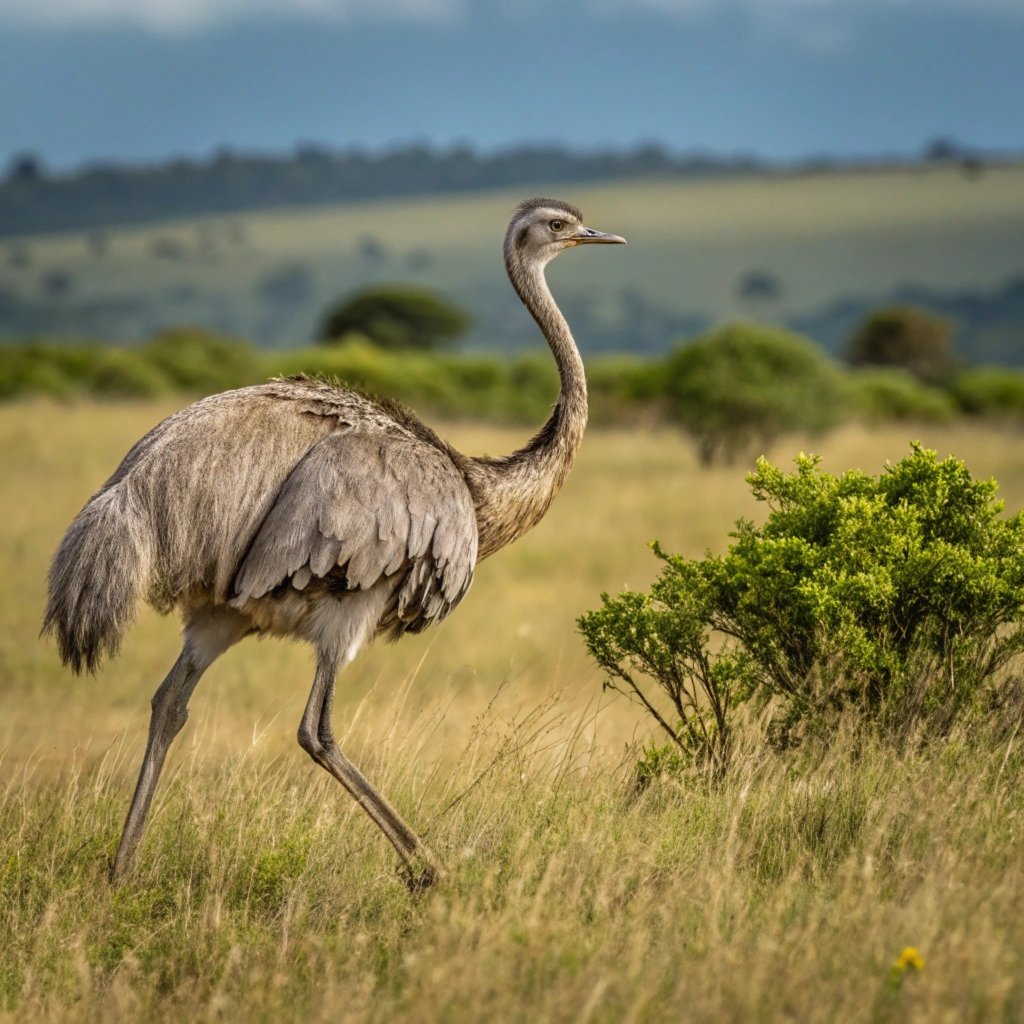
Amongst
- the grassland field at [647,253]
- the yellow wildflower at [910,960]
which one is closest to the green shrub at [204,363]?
the yellow wildflower at [910,960]

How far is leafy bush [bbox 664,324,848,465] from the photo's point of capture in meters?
20.9

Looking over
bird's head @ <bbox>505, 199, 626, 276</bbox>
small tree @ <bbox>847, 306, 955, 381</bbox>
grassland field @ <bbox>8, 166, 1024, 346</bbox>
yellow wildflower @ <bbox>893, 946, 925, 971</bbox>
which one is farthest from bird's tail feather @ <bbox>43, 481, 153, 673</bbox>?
grassland field @ <bbox>8, 166, 1024, 346</bbox>

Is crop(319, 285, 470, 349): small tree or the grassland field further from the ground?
the grassland field

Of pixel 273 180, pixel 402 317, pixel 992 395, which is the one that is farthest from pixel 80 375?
pixel 273 180

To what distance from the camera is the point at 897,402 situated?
32031mm

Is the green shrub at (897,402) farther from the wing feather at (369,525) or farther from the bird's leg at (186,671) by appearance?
the bird's leg at (186,671)

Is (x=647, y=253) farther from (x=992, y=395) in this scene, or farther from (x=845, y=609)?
(x=845, y=609)

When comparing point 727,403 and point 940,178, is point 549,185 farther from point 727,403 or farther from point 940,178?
point 727,403

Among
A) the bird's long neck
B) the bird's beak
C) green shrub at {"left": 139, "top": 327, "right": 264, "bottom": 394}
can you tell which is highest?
the bird's beak

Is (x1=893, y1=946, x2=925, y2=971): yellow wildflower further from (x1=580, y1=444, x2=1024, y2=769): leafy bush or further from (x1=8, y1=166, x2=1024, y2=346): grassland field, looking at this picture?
(x1=8, y1=166, x2=1024, y2=346): grassland field

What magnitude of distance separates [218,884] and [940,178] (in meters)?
115

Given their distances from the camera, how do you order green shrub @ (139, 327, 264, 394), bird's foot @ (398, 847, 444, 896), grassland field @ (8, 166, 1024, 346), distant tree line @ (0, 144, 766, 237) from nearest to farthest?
bird's foot @ (398, 847, 444, 896), green shrub @ (139, 327, 264, 394), grassland field @ (8, 166, 1024, 346), distant tree line @ (0, 144, 766, 237)

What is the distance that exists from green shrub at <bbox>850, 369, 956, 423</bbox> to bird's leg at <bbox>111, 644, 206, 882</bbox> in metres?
25.0

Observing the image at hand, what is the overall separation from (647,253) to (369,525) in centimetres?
11151
